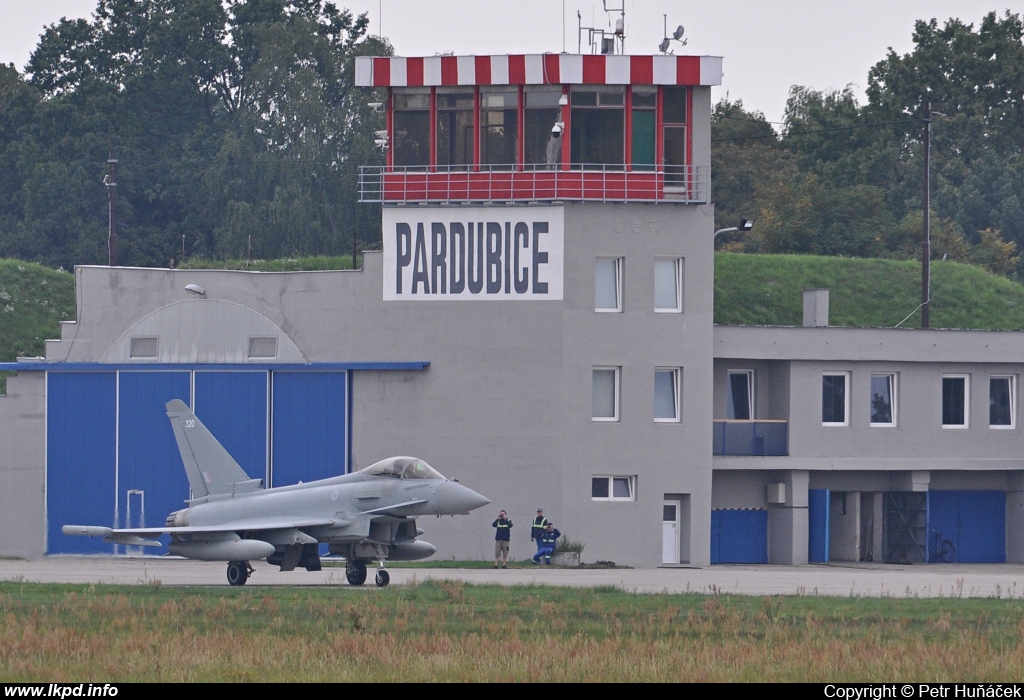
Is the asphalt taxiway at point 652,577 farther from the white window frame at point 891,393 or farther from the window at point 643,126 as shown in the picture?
the window at point 643,126

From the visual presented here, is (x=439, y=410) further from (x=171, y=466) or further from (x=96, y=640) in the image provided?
(x=96, y=640)

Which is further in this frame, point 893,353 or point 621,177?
point 893,353

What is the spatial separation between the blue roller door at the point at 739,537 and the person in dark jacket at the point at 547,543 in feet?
19.3

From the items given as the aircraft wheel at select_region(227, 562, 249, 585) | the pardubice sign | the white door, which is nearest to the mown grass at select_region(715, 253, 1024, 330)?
the white door

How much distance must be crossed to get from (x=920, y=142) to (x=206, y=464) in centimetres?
6177

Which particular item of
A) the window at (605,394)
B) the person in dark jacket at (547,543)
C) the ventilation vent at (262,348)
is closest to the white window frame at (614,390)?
the window at (605,394)

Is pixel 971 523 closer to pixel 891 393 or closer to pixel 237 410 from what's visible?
pixel 891 393

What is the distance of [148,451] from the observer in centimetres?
3712

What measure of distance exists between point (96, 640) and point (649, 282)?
826 inches

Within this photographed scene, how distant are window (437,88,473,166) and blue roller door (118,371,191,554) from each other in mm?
8444

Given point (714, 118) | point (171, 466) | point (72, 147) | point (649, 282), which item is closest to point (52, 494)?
point (171, 466)

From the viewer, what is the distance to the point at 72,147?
8031cm

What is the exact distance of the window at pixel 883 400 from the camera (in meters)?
40.2

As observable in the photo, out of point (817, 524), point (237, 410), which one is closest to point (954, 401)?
point (817, 524)
